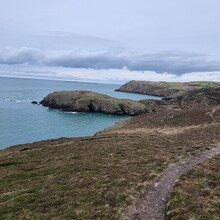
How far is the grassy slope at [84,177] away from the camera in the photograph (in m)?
20.2

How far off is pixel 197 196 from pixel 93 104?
120 metres

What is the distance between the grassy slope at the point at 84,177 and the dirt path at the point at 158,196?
0.73 m

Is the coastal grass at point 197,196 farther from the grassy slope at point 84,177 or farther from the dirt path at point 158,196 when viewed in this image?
the grassy slope at point 84,177

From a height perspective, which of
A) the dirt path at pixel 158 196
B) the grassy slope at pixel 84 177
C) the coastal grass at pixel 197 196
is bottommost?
the grassy slope at pixel 84 177

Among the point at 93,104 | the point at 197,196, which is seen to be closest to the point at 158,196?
the point at 197,196

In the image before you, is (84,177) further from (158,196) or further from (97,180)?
(158,196)

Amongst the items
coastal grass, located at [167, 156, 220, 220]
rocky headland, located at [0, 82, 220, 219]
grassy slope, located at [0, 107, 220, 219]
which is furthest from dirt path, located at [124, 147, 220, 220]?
grassy slope, located at [0, 107, 220, 219]

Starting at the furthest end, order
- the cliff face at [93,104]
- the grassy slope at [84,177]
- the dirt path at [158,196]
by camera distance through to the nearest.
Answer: the cliff face at [93,104], the grassy slope at [84,177], the dirt path at [158,196]

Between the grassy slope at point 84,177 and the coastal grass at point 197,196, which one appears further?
the grassy slope at point 84,177

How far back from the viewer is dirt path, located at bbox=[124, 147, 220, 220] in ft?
60.8

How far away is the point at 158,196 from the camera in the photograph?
21.5 m

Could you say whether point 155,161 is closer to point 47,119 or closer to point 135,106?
point 47,119

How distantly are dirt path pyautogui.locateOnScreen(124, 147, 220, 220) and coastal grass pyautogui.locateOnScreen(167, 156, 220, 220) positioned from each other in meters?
0.63

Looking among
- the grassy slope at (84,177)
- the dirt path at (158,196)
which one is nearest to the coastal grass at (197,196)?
the dirt path at (158,196)
